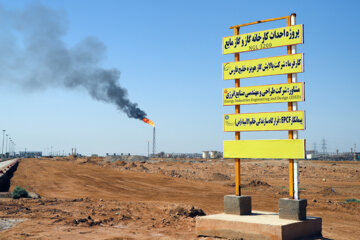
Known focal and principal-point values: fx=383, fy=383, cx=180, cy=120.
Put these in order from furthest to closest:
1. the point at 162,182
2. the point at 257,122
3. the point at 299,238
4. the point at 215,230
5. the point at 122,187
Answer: the point at 162,182
the point at 122,187
the point at 257,122
the point at 215,230
the point at 299,238

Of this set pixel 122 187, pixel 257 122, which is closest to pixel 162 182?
pixel 122 187

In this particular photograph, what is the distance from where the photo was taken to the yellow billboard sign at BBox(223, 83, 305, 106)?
39.7 feet

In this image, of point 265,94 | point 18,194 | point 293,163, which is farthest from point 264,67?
point 18,194

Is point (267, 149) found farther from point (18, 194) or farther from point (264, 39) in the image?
point (18, 194)

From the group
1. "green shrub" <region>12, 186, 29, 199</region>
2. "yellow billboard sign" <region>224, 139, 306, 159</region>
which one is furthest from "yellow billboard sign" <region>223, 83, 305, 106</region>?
"green shrub" <region>12, 186, 29, 199</region>

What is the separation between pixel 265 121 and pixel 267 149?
0.92 metres

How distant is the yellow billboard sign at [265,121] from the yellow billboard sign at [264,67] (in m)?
1.35

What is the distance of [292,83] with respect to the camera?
12203mm

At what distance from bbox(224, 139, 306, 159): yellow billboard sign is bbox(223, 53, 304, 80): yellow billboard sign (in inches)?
88.8

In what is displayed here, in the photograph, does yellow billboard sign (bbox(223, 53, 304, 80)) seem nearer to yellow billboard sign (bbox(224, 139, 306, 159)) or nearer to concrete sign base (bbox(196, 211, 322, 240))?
yellow billboard sign (bbox(224, 139, 306, 159))

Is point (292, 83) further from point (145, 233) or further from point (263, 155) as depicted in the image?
point (145, 233)

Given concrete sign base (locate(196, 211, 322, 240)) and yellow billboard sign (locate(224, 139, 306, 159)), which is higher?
yellow billboard sign (locate(224, 139, 306, 159))

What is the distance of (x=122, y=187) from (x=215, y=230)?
19.8 m

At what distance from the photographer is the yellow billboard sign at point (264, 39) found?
1220cm
